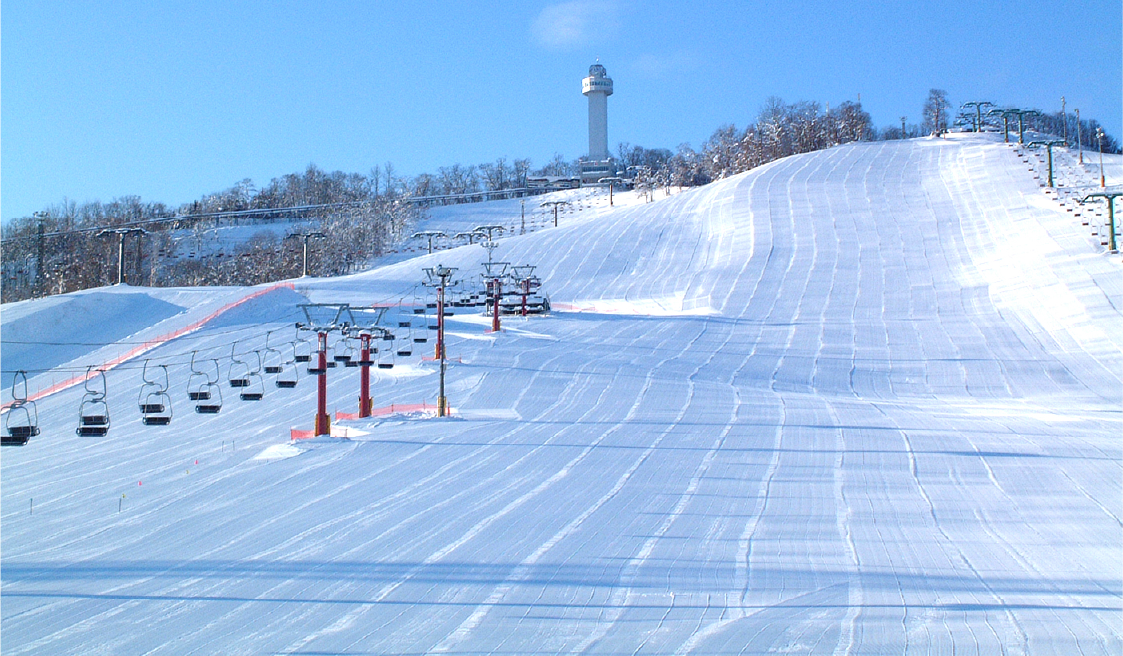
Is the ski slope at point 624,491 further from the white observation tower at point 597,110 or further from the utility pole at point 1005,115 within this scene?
the white observation tower at point 597,110

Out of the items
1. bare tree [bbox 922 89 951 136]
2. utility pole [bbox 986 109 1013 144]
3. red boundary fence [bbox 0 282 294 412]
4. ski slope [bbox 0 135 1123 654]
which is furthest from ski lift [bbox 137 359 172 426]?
bare tree [bbox 922 89 951 136]

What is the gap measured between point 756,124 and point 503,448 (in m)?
82.2

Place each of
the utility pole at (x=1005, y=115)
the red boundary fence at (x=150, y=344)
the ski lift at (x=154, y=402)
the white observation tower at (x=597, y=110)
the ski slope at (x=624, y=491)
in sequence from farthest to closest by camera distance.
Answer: the white observation tower at (x=597, y=110) < the utility pole at (x=1005, y=115) < the red boundary fence at (x=150, y=344) < the ski lift at (x=154, y=402) < the ski slope at (x=624, y=491)

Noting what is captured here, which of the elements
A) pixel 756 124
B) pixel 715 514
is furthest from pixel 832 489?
pixel 756 124

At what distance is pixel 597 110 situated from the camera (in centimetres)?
11450

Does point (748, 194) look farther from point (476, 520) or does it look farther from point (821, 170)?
point (476, 520)

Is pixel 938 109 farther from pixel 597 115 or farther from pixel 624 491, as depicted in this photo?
pixel 624 491

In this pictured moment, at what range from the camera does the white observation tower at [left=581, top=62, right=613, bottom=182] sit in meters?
112

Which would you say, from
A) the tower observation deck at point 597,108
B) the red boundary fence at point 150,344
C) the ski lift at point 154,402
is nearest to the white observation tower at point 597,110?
the tower observation deck at point 597,108

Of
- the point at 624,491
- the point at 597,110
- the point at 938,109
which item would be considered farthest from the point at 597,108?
the point at 624,491

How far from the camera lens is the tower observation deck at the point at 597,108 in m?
113

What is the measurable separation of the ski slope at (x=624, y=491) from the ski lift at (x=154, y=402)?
1.85 feet

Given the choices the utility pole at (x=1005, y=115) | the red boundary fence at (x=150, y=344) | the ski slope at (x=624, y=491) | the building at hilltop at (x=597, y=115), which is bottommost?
the ski slope at (x=624, y=491)

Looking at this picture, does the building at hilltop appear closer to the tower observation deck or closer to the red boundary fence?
the tower observation deck
